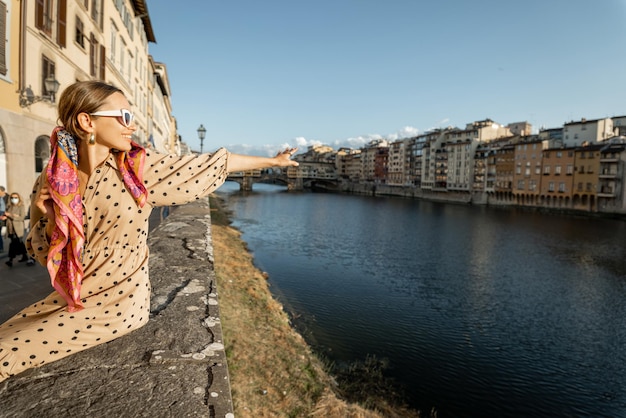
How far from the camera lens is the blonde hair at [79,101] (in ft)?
7.48

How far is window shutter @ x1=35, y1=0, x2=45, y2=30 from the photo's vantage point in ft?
38.8

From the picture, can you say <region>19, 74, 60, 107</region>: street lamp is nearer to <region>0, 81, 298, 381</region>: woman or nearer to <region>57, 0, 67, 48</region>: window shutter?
<region>57, 0, 67, 48</region>: window shutter

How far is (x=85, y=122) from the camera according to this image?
2303mm

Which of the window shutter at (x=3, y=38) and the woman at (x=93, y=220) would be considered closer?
the woman at (x=93, y=220)

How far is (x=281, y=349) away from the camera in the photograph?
8.06 metres

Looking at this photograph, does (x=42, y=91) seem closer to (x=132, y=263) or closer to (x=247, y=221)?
(x=132, y=263)

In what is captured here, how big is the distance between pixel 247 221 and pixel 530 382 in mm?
34453

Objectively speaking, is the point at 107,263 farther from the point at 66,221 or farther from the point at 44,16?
the point at 44,16

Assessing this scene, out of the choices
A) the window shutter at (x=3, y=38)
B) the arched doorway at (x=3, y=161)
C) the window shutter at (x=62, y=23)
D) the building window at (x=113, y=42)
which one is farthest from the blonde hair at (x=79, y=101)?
the building window at (x=113, y=42)

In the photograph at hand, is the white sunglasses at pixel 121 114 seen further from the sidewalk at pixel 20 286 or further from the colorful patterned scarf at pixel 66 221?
the sidewalk at pixel 20 286

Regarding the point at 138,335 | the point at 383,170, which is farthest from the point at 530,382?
the point at 383,170

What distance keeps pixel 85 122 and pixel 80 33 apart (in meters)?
16.7

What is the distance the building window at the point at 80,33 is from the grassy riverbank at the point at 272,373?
477 inches

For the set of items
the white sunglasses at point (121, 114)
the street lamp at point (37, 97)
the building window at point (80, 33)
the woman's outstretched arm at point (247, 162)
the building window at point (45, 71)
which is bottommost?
the woman's outstretched arm at point (247, 162)
